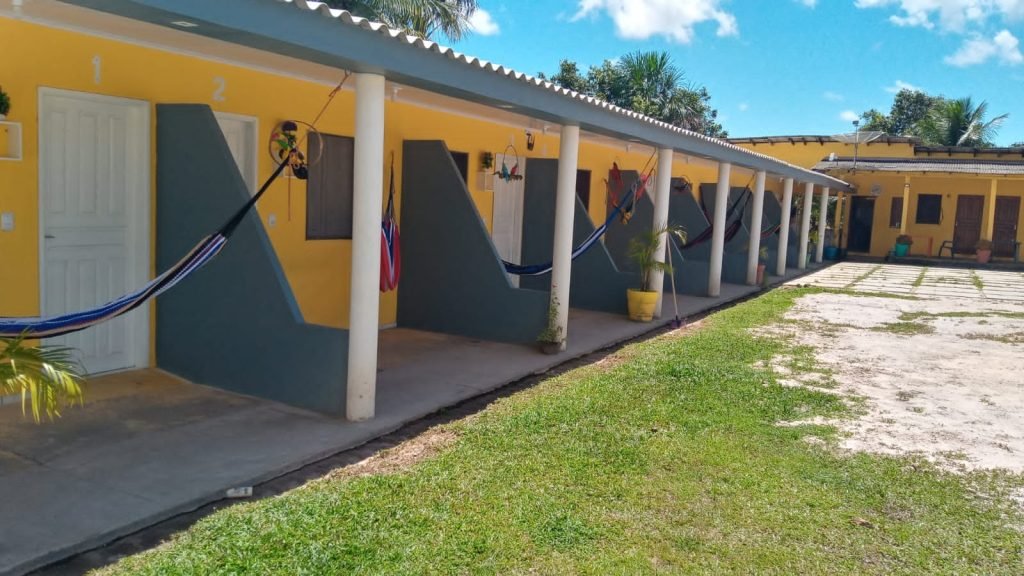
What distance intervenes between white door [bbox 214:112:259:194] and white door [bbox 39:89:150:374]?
2.58 feet

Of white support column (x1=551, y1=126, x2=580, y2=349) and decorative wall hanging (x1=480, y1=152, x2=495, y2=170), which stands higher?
decorative wall hanging (x1=480, y1=152, x2=495, y2=170)

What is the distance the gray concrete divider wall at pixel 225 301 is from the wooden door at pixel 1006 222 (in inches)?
911

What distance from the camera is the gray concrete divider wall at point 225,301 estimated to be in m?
5.27

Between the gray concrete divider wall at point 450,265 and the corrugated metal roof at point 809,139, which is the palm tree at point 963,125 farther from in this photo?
the gray concrete divider wall at point 450,265

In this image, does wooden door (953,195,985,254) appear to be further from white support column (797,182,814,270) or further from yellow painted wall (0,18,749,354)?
yellow painted wall (0,18,749,354)

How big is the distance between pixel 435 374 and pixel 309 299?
153 cm

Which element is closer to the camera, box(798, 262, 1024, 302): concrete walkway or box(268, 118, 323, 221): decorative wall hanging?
box(268, 118, 323, 221): decorative wall hanging

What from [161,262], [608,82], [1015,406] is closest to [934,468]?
Result: [1015,406]

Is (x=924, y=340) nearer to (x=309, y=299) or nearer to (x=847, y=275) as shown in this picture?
(x=309, y=299)

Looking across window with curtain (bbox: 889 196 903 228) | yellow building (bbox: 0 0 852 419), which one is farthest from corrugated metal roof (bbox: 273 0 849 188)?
window with curtain (bbox: 889 196 903 228)

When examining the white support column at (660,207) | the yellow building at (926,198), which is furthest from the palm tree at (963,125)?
the white support column at (660,207)

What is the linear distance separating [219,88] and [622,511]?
14.4 feet

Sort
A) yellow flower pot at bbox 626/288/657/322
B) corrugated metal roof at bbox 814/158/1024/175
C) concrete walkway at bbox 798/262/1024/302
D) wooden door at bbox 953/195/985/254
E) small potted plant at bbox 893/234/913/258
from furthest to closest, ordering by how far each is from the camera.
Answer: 1. wooden door at bbox 953/195/985/254
2. small potted plant at bbox 893/234/913/258
3. corrugated metal roof at bbox 814/158/1024/175
4. concrete walkway at bbox 798/262/1024/302
5. yellow flower pot at bbox 626/288/657/322

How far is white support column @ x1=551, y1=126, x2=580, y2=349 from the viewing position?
745 centimetres
